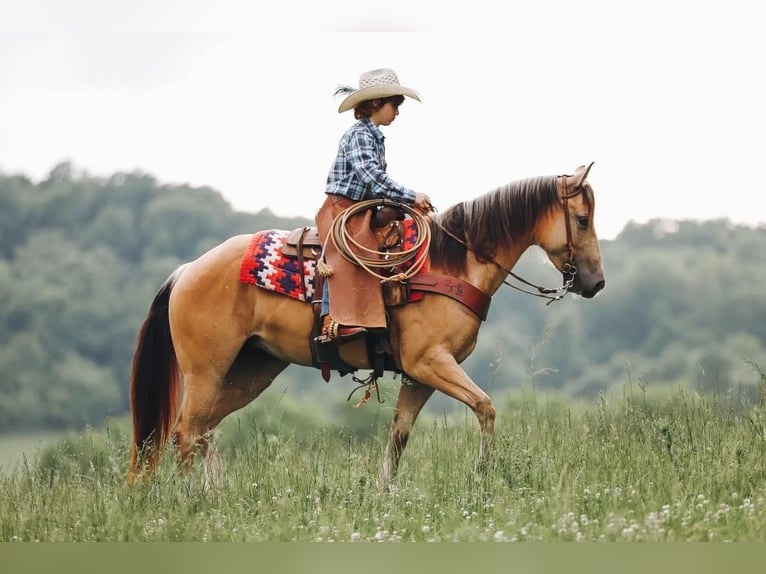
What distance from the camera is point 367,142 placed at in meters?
5.40

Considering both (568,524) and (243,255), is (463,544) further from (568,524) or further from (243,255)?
(243,255)

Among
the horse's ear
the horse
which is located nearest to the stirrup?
the horse

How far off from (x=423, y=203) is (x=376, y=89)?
2.45 feet

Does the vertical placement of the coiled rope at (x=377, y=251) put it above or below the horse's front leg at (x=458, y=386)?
above

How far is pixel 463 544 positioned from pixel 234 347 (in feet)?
7.25

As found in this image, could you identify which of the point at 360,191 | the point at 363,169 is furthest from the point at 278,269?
the point at 363,169

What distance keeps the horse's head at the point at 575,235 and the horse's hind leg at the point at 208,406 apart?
2.16 m

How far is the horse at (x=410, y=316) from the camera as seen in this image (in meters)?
5.40

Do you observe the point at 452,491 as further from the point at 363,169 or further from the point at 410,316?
the point at 363,169

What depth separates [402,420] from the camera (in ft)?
18.5

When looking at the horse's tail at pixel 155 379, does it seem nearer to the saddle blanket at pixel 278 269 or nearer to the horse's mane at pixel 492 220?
the saddle blanket at pixel 278 269

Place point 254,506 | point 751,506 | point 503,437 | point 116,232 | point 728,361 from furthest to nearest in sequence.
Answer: point 116,232, point 728,361, point 503,437, point 254,506, point 751,506

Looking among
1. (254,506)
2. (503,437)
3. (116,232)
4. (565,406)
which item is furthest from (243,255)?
(116,232)

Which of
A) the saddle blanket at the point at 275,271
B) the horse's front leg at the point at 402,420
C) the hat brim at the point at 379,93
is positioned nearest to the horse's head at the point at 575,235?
the hat brim at the point at 379,93
